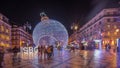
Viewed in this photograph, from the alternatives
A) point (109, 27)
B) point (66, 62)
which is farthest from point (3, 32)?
point (66, 62)

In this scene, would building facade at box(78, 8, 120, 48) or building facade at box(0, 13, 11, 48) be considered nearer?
building facade at box(0, 13, 11, 48)

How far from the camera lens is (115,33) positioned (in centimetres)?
8150

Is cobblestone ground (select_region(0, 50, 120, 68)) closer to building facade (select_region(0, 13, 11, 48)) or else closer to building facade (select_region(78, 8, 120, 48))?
building facade (select_region(78, 8, 120, 48))

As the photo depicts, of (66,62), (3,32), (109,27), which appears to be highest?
(109,27)

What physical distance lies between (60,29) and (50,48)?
17.7 metres

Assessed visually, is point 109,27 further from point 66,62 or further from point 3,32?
point 66,62

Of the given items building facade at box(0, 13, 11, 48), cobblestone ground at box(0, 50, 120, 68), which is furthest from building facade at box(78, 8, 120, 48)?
cobblestone ground at box(0, 50, 120, 68)

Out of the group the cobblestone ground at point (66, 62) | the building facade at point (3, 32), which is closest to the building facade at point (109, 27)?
the building facade at point (3, 32)

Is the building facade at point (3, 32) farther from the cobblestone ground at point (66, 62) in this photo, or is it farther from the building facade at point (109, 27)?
the cobblestone ground at point (66, 62)

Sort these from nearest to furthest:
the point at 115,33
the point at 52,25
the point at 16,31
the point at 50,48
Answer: the point at 50,48 → the point at 52,25 → the point at 115,33 → the point at 16,31

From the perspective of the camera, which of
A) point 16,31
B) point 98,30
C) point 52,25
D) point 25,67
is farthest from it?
point 16,31

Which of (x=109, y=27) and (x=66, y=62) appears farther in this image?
(x=109, y=27)

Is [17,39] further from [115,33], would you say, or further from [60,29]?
[60,29]

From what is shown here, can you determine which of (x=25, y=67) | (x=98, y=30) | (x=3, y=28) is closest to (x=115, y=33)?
(x=98, y=30)
